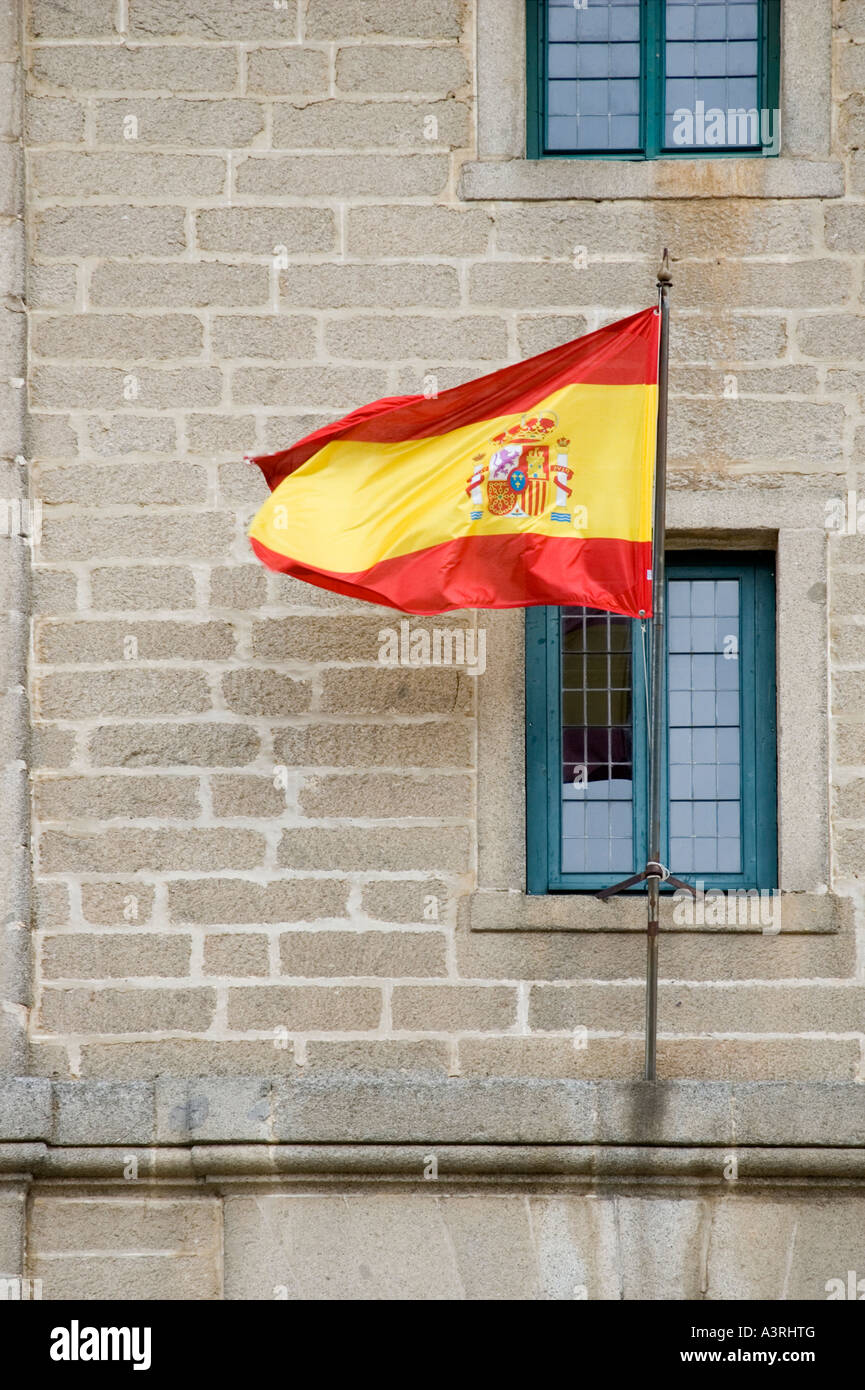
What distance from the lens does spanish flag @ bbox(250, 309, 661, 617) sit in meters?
7.70

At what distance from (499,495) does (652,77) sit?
7.17ft

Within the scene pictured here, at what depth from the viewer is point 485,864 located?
8250 mm

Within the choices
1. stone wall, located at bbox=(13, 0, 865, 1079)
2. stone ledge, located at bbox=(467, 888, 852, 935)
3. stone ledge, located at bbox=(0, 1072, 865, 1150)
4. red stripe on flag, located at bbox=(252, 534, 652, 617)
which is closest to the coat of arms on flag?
red stripe on flag, located at bbox=(252, 534, 652, 617)

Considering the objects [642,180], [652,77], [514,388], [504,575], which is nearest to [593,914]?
[504,575]

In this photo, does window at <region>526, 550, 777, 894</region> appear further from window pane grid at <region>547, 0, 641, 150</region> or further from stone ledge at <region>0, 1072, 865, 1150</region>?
window pane grid at <region>547, 0, 641, 150</region>

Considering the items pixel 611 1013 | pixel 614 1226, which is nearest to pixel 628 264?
pixel 611 1013

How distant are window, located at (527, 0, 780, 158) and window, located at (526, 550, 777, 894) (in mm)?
1814

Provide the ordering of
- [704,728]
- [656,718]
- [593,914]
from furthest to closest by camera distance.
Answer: [704,728] < [593,914] < [656,718]

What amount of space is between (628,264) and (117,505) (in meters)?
2.30

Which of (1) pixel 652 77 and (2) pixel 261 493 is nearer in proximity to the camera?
(2) pixel 261 493

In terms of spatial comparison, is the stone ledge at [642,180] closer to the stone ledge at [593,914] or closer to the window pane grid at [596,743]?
the window pane grid at [596,743]

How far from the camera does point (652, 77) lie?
8.77 meters

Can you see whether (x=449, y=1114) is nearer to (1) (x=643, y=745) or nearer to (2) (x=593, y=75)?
(1) (x=643, y=745)
